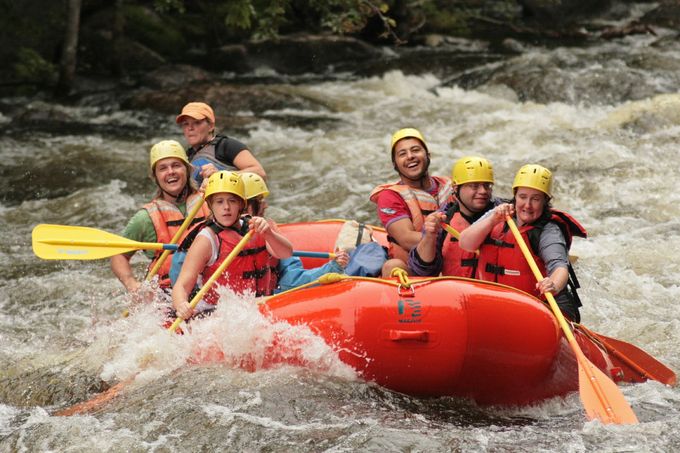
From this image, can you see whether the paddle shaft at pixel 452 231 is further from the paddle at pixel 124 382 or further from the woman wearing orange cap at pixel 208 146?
the woman wearing orange cap at pixel 208 146

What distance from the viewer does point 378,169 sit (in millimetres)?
10039

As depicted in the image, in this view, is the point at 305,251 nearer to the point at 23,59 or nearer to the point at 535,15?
the point at 23,59

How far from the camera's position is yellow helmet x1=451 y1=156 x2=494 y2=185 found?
16.6 feet

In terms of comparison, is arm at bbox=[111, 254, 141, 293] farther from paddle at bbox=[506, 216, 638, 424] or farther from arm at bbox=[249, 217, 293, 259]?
paddle at bbox=[506, 216, 638, 424]

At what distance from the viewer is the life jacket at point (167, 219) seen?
5785 mm

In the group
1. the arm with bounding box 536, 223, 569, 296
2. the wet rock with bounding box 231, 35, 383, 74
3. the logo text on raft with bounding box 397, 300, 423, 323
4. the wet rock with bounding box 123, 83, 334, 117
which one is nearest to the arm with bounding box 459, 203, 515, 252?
the arm with bounding box 536, 223, 569, 296

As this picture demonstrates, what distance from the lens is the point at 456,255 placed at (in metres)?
5.13

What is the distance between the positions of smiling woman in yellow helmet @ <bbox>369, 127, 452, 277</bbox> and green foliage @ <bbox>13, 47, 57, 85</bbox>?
977 cm

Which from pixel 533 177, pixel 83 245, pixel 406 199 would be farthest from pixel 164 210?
pixel 533 177

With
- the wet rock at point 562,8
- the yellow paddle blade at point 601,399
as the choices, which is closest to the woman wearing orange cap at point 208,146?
the yellow paddle blade at point 601,399

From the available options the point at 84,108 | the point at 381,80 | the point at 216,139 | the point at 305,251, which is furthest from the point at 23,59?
the point at 305,251

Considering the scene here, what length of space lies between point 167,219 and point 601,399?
110 inches

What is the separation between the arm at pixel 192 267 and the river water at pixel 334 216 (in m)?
0.21

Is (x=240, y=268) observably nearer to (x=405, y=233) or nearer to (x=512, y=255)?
(x=405, y=233)
